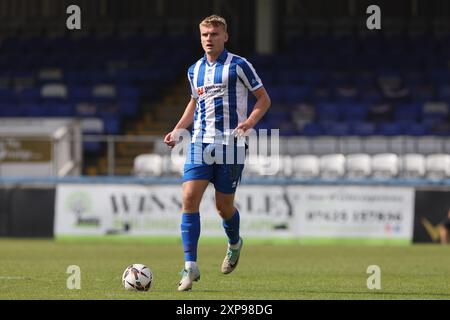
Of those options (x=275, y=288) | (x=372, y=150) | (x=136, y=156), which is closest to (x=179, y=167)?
(x=136, y=156)

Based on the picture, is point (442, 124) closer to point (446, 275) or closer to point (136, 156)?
point (136, 156)

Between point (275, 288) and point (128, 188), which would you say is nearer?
point (275, 288)

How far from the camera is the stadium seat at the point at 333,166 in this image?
22.8 meters

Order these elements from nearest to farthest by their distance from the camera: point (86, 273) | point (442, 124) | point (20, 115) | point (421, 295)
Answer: point (421, 295), point (86, 273), point (442, 124), point (20, 115)

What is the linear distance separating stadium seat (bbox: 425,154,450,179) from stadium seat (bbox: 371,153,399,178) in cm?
75

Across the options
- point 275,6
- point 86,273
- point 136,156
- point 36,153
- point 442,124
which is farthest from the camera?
point 275,6

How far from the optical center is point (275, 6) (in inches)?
1235

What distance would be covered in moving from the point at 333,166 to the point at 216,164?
13.0 m

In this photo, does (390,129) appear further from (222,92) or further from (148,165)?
(222,92)

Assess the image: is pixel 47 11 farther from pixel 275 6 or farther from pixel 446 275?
pixel 446 275

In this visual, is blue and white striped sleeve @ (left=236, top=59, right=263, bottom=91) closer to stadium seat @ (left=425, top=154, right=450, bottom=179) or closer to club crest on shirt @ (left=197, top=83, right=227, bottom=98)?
club crest on shirt @ (left=197, top=83, right=227, bottom=98)

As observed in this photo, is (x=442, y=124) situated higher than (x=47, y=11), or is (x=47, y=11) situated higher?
(x=47, y=11)

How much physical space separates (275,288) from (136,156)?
14.1 meters

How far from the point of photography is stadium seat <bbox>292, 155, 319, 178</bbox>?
23000mm
